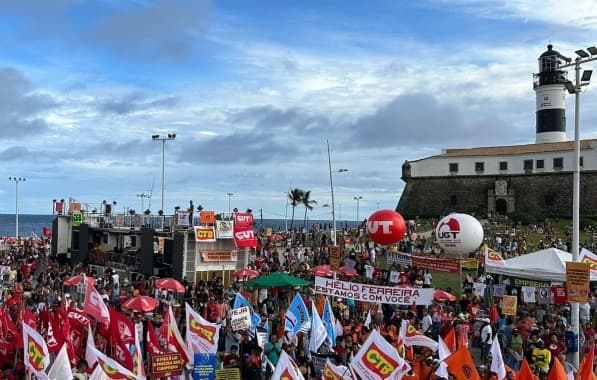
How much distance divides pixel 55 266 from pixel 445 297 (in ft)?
65.9

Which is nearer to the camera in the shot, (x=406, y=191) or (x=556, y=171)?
(x=556, y=171)

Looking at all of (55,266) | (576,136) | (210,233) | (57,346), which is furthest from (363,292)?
(55,266)

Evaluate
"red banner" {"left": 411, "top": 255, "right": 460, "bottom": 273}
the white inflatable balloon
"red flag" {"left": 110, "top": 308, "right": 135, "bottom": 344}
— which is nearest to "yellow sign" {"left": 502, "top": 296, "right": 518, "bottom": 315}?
"red banner" {"left": 411, "top": 255, "right": 460, "bottom": 273}

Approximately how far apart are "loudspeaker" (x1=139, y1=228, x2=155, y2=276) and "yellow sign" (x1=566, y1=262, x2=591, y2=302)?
20.5 meters

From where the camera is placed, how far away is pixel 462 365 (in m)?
10.6

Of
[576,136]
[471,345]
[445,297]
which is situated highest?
[576,136]

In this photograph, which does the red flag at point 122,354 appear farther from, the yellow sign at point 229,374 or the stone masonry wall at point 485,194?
the stone masonry wall at point 485,194

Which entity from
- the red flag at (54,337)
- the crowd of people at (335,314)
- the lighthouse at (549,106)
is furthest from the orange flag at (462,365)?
the lighthouse at (549,106)

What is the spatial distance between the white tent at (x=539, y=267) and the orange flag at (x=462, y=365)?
12.5 m

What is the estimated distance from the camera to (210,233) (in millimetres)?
30109

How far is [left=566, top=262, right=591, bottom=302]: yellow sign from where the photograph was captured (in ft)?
47.4

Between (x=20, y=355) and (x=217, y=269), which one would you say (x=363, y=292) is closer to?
(x=20, y=355)

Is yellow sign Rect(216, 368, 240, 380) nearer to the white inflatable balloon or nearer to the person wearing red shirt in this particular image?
the person wearing red shirt

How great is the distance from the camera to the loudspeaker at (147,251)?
31203mm
